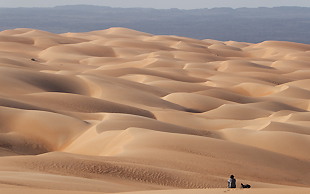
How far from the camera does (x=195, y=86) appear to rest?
A: 3100 centimetres

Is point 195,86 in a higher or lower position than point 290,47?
lower

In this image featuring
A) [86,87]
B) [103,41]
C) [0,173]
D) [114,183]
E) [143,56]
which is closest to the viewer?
[0,173]

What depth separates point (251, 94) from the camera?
31.5 meters

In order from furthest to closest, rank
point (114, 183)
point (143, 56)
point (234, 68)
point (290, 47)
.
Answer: point (290, 47) → point (143, 56) → point (234, 68) → point (114, 183)

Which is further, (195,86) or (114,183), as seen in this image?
(195,86)

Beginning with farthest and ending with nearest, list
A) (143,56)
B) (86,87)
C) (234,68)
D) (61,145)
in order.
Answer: (143,56) < (234,68) < (86,87) < (61,145)

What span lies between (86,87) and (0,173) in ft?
54.1

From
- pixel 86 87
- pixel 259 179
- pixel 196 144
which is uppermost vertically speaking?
pixel 86 87

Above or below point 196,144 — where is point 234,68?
above

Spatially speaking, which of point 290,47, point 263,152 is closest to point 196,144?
point 263,152

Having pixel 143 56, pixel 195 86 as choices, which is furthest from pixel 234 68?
pixel 195 86

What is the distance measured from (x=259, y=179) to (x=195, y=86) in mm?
19892

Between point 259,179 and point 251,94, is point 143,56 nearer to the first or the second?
point 251,94

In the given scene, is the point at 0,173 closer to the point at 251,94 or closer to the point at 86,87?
the point at 86,87
